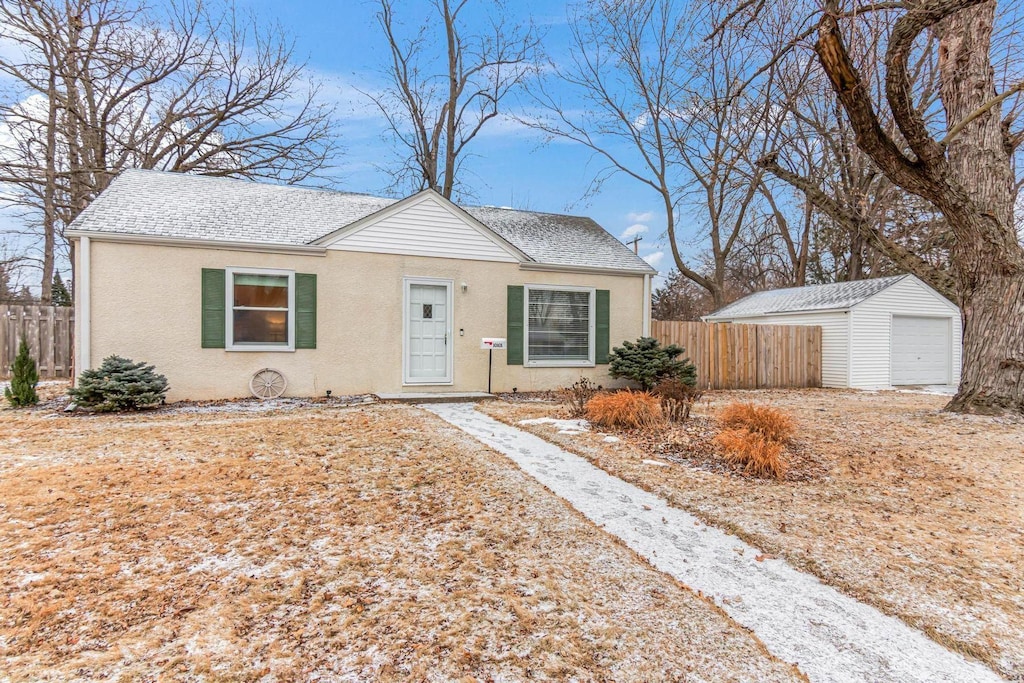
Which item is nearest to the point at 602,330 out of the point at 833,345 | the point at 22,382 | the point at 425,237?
the point at 425,237

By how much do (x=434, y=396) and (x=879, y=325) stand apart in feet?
38.3

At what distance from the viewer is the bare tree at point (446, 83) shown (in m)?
16.5

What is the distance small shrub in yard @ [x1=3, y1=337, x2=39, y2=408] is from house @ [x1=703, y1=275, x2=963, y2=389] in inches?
654

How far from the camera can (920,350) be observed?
13.5 m

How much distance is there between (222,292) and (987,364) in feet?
39.6

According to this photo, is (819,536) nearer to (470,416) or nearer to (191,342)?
(470,416)

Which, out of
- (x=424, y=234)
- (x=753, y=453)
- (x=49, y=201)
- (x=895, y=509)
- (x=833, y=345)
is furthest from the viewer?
(x=49, y=201)

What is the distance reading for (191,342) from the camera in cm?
795

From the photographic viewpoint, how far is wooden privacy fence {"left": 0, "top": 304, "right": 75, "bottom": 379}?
426 inches

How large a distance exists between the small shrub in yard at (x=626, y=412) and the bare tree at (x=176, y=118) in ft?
45.4

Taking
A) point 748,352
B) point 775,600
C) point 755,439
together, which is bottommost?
point 775,600

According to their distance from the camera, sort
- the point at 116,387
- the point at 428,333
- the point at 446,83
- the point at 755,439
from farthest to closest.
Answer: the point at 446,83
the point at 428,333
the point at 116,387
the point at 755,439

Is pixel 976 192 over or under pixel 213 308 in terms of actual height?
over

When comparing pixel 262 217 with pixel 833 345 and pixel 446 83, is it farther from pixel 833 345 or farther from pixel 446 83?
pixel 833 345
